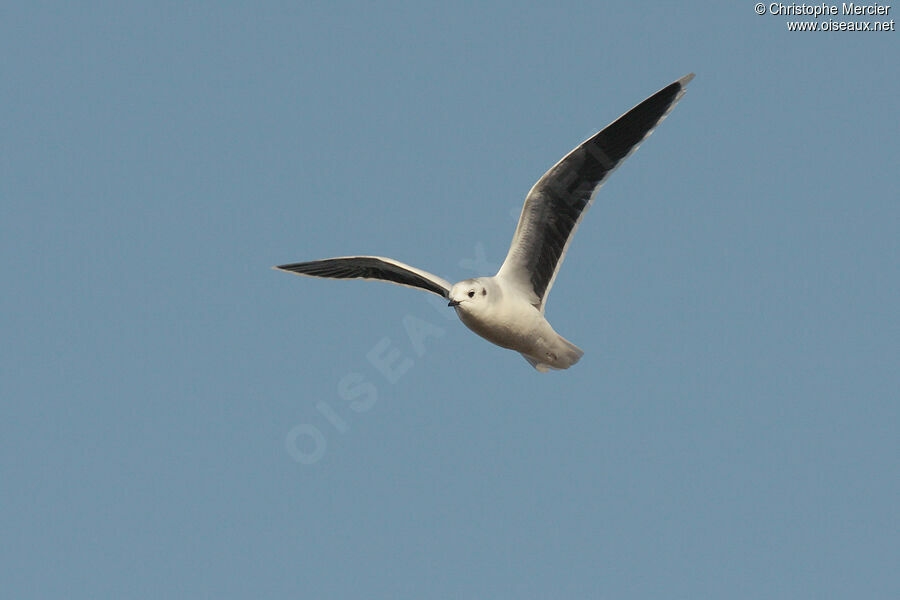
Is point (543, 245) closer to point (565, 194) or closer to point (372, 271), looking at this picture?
point (565, 194)

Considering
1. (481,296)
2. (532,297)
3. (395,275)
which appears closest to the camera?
(481,296)

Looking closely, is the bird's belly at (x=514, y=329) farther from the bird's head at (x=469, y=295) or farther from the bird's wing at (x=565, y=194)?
the bird's wing at (x=565, y=194)

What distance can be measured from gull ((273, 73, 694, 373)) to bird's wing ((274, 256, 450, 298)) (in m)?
0.04

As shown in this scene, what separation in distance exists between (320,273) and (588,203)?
4129mm

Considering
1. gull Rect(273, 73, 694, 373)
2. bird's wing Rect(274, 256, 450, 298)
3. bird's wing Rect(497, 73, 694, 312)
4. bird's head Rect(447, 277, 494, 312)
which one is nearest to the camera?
bird's head Rect(447, 277, 494, 312)

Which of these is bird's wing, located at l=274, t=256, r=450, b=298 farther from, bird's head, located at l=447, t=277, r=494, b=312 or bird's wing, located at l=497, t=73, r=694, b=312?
bird's wing, located at l=497, t=73, r=694, b=312

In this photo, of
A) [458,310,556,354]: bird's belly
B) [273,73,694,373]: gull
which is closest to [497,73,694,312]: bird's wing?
[273,73,694,373]: gull

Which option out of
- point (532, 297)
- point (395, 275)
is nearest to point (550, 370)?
point (532, 297)

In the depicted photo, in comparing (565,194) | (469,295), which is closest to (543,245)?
(565,194)

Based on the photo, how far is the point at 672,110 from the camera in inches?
558

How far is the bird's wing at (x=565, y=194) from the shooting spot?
1422 cm

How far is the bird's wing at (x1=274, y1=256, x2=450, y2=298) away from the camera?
15.2 m

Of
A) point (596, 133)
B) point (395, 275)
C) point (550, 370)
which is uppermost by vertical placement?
point (596, 133)

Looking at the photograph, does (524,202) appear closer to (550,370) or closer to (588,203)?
(588,203)
